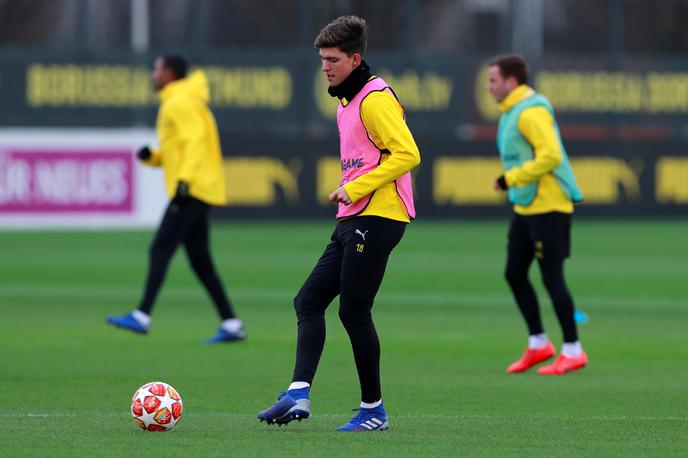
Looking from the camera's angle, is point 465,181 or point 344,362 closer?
point 344,362

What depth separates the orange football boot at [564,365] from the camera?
1004 centimetres

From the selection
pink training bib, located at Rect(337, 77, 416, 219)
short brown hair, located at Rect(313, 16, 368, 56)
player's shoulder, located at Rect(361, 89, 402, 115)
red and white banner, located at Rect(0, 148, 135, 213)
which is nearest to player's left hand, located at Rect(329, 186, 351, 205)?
pink training bib, located at Rect(337, 77, 416, 219)

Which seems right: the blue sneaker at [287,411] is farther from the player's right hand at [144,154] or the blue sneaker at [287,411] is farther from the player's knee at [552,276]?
the player's right hand at [144,154]

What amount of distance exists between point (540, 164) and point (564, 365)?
1.34 meters

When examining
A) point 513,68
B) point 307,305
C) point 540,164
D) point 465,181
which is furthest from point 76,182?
point 307,305

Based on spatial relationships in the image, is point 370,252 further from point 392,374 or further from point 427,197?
point 427,197

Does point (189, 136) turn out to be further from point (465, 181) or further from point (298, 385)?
point (465, 181)

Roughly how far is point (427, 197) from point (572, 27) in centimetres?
467

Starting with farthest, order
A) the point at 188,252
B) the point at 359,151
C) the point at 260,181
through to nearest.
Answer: the point at 260,181
the point at 188,252
the point at 359,151

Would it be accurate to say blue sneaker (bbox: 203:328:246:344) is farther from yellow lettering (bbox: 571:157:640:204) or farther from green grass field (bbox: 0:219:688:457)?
yellow lettering (bbox: 571:157:640:204)

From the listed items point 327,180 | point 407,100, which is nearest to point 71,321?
point 327,180

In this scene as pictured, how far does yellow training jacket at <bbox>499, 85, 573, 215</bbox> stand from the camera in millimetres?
10023

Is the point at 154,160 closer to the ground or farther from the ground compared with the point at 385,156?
closer to the ground

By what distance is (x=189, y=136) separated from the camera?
1175 centimetres
